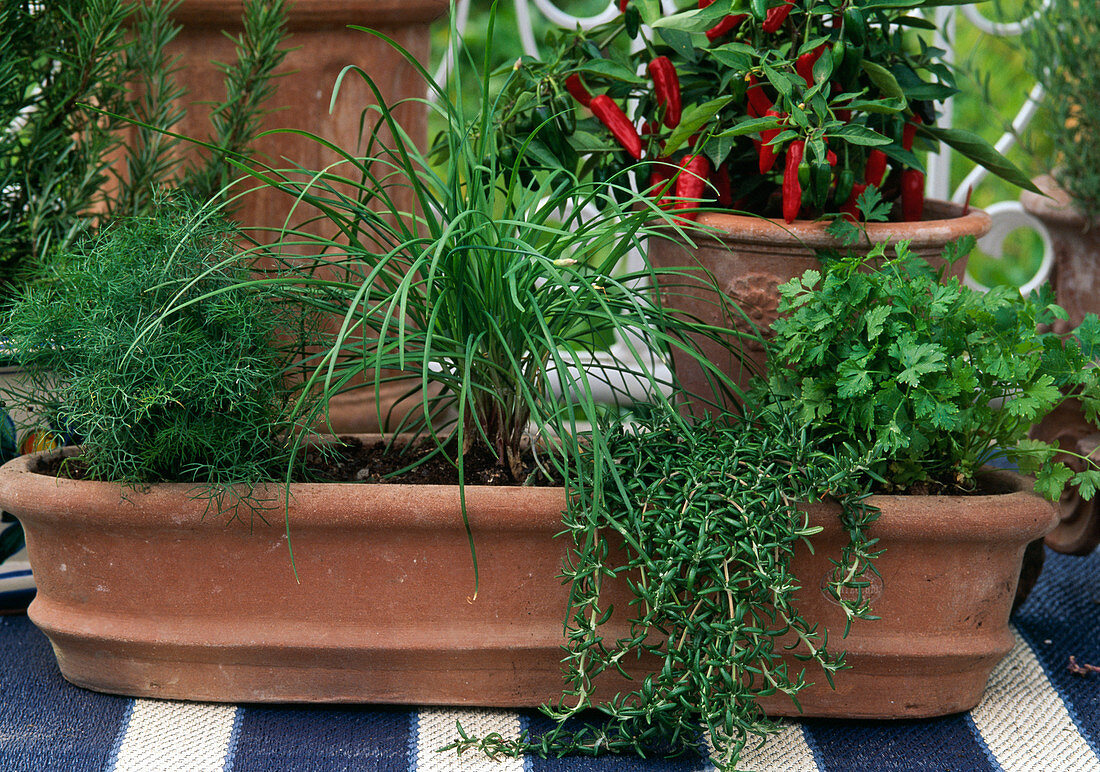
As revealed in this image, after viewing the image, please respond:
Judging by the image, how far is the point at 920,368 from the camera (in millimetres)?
905

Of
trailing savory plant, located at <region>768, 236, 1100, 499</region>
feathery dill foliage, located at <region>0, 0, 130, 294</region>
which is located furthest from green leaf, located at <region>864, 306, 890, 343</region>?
feathery dill foliage, located at <region>0, 0, 130, 294</region>

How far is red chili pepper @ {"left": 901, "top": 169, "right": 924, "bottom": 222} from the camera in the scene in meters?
1.23

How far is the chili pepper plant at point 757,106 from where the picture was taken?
1.09 metres

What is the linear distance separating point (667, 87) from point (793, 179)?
0.21 m

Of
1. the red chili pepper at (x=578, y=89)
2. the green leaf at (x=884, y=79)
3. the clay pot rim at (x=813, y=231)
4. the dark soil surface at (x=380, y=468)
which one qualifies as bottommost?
the dark soil surface at (x=380, y=468)

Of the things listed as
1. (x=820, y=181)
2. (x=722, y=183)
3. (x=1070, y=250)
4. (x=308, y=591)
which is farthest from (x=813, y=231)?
(x=1070, y=250)

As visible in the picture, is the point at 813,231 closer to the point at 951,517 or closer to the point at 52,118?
the point at 951,517

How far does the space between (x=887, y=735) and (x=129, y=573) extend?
0.80 m

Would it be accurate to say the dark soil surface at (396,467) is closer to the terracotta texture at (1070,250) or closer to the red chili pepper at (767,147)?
the red chili pepper at (767,147)

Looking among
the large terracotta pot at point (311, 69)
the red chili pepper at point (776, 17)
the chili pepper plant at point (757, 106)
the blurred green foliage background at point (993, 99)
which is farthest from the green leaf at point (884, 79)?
the blurred green foliage background at point (993, 99)

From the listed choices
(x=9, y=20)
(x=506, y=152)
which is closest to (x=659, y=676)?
(x=506, y=152)

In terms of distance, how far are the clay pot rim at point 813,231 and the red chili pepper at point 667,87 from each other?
14 cm

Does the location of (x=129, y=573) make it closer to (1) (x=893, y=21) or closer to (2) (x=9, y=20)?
(2) (x=9, y=20)

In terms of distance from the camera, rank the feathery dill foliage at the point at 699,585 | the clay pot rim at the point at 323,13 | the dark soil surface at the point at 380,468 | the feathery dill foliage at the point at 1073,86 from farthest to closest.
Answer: the feathery dill foliage at the point at 1073,86 < the clay pot rim at the point at 323,13 < the dark soil surface at the point at 380,468 < the feathery dill foliage at the point at 699,585
